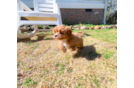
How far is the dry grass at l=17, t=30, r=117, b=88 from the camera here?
1.09 meters

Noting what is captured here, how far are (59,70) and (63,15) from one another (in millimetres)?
6631

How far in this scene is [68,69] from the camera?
4.49 feet

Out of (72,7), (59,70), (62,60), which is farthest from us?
(72,7)

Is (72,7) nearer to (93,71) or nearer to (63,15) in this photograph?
(63,15)

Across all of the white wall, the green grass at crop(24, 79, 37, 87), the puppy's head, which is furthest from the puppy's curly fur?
the white wall

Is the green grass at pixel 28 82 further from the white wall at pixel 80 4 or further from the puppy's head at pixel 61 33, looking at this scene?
the white wall at pixel 80 4

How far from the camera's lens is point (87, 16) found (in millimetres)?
7676

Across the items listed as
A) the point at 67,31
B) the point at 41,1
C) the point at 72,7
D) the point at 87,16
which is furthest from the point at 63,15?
the point at 67,31

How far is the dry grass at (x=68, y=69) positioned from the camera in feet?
3.56

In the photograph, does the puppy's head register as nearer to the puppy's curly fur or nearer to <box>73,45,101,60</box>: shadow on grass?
the puppy's curly fur

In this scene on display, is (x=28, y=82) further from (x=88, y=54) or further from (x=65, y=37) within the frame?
(x=88, y=54)

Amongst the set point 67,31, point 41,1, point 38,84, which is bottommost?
point 38,84

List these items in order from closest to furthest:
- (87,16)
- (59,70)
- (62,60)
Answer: (59,70) → (62,60) → (87,16)

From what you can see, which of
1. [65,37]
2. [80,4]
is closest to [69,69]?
[65,37]
